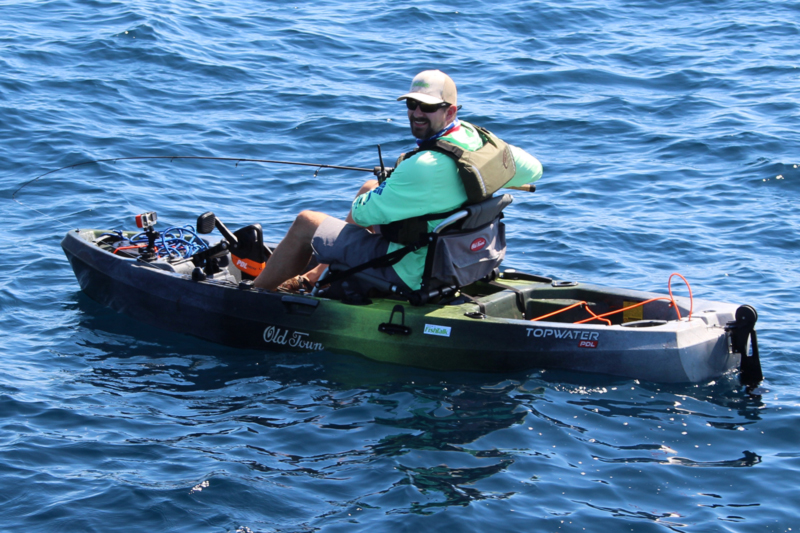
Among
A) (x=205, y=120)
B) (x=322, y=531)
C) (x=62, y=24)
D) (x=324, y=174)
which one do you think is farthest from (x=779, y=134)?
(x=62, y=24)

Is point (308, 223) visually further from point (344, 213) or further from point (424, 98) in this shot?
point (344, 213)

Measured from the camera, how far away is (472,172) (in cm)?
573

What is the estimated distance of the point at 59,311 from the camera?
7.32 m

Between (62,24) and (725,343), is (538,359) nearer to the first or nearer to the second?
(725,343)

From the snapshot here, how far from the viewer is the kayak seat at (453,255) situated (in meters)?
5.91

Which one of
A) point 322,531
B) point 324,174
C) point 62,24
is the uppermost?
point 62,24

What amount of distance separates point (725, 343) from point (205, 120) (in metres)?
8.15

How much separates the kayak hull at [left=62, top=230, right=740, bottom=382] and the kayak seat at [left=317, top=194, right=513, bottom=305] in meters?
0.14

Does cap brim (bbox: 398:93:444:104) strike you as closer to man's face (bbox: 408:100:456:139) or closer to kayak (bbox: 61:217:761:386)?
man's face (bbox: 408:100:456:139)

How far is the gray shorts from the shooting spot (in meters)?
6.20

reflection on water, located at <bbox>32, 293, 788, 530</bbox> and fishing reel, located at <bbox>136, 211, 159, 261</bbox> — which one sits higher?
fishing reel, located at <bbox>136, 211, 159, 261</bbox>

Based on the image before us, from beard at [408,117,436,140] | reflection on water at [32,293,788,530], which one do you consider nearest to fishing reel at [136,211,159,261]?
reflection on water at [32,293,788,530]

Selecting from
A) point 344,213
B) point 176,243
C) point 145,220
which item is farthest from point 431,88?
point 344,213

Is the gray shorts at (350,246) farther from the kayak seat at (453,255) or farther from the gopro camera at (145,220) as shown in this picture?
the gopro camera at (145,220)
